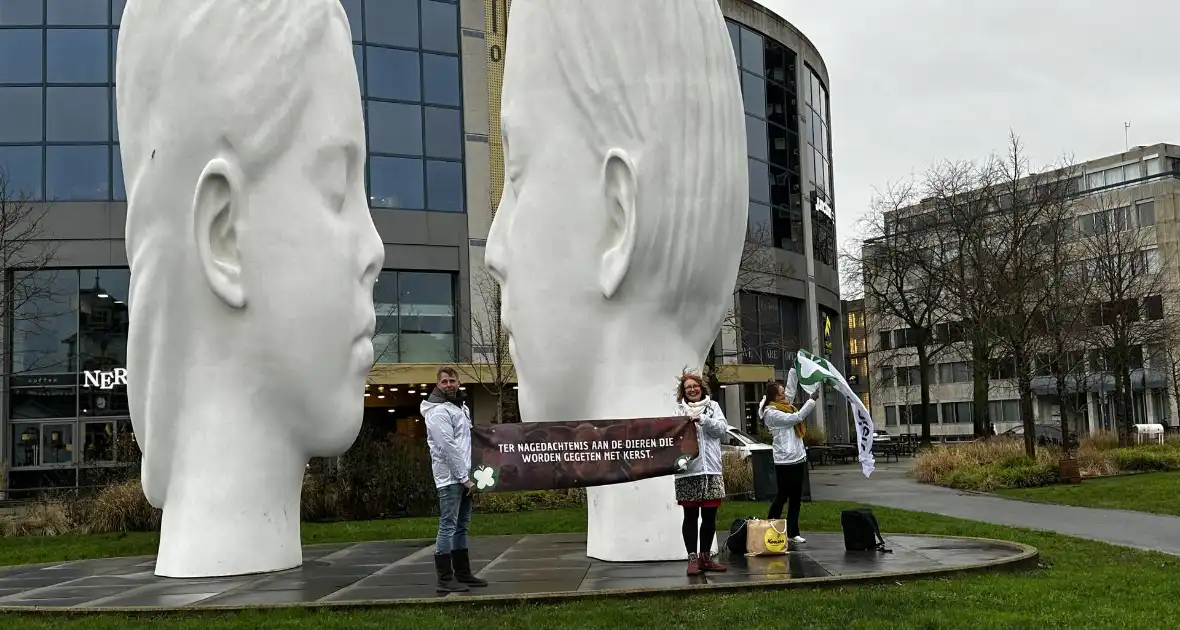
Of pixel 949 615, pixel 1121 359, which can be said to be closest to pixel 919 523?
pixel 949 615

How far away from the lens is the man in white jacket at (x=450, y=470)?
819 centimetres

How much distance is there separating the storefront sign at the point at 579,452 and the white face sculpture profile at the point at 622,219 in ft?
2.27

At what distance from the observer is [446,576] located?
27.0ft

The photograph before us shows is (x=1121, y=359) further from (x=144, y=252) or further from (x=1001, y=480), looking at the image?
(x=144, y=252)

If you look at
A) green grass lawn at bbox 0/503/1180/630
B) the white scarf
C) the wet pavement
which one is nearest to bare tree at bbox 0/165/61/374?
the wet pavement

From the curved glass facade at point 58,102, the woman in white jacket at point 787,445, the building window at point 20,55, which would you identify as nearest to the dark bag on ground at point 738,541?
the woman in white jacket at point 787,445

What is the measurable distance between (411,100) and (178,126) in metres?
23.5

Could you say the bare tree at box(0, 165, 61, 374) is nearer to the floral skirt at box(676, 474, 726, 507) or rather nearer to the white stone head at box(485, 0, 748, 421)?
the white stone head at box(485, 0, 748, 421)

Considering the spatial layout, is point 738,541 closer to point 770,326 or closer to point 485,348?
point 485,348

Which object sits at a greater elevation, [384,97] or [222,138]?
[384,97]

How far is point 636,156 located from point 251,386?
403cm

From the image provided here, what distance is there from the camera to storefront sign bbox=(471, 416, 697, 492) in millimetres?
8641

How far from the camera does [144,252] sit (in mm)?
9641

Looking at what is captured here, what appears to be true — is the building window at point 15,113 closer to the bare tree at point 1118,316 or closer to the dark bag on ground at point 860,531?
the dark bag on ground at point 860,531
